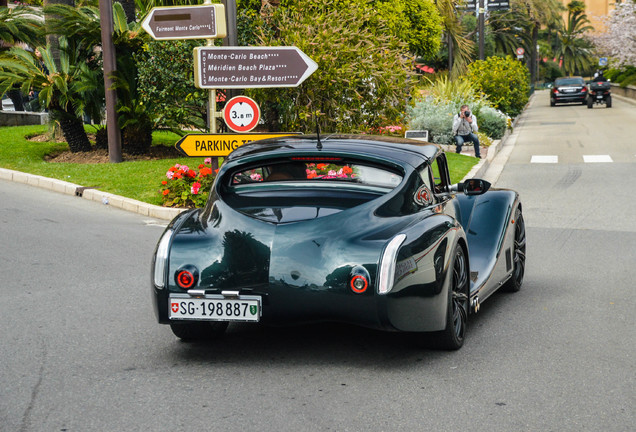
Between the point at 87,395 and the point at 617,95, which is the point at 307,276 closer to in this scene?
the point at 87,395

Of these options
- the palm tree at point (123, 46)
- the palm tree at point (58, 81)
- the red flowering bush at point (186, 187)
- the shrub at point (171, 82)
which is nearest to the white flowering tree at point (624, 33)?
the palm tree at point (123, 46)

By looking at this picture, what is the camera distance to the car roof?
5.91 m

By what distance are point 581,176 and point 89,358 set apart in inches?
569

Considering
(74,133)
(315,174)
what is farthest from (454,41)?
(315,174)

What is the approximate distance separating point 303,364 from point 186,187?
317 inches

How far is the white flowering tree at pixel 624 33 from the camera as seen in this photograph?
63.6 m

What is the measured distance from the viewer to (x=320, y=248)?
202 inches

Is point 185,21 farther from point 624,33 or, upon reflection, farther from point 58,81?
point 624,33

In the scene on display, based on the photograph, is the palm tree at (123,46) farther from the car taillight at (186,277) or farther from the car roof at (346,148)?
Answer: the car taillight at (186,277)

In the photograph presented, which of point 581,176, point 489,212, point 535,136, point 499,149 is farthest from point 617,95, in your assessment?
point 489,212

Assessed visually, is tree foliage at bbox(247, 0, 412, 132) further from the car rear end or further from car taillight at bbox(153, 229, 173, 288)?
car taillight at bbox(153, 229, 173, 288)

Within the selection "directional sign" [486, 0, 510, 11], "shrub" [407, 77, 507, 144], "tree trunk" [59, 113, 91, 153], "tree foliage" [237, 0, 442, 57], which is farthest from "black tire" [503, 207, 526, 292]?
"directional sign" [486, 0, 510, 11]

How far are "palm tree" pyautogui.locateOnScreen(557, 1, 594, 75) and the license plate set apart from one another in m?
114

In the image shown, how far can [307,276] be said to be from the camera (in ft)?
16.6
